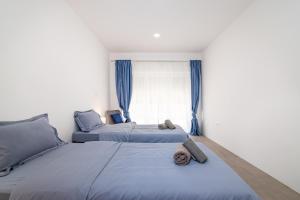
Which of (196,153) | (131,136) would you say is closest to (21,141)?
(196,153)

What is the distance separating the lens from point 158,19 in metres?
3.51

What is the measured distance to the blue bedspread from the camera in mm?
1094

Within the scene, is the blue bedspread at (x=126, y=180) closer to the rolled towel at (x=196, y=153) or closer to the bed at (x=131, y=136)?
the rolled towel at (x=196, y=153)

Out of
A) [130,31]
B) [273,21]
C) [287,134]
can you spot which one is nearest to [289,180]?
[287,134]

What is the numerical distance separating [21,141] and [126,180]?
37.1 inches

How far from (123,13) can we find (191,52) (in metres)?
3.09

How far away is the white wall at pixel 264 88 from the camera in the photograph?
2.22m

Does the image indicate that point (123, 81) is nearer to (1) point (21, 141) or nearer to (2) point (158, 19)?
(2) point (158, 19)

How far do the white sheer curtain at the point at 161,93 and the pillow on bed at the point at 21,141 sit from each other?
4.01 metres

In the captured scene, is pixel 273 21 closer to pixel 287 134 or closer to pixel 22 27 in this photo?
pixel 287 134

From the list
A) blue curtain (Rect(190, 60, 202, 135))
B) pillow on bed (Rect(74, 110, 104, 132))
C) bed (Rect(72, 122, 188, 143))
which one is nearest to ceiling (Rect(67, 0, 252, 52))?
blue curtain (Rect(190, 60, 202, 135))

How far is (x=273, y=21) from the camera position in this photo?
2.53 m

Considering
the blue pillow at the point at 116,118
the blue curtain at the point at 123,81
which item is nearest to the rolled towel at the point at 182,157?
the blue pillow at the point at 116,118

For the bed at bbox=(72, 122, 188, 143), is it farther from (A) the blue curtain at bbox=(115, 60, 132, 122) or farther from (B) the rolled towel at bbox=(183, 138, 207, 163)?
(A) the blue curtain at bbox=(115, 60, 132, 122)
